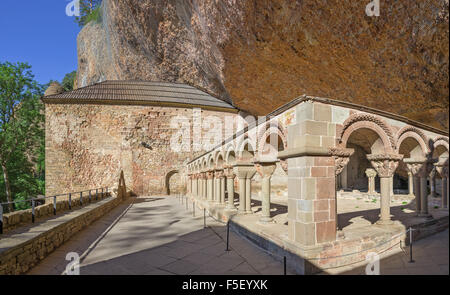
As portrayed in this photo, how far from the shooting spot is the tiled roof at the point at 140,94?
18.7m

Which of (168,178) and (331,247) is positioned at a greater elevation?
(331,247)

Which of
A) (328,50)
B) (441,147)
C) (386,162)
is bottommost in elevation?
(386,162)

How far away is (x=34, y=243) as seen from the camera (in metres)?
4.15

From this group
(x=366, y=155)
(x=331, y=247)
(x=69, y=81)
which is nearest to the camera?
(x=331, y=247)

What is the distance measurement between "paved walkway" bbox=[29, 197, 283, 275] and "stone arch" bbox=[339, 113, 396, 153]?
245cm

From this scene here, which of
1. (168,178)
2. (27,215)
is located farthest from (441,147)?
(168,178)

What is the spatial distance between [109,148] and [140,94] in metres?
4.92

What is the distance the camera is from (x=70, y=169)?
59.2 feet

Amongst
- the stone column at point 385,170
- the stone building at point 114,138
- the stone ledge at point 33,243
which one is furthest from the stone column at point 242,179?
the stone building at point 114,138

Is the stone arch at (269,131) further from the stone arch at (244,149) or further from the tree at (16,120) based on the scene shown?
the tree at (16,120)

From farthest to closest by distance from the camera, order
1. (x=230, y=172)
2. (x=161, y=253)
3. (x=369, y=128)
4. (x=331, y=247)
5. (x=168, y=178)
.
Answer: (x=168, y=178), (x=230, y=172), (x=161, y=253), (x=369, y=128), (x=331, y=247)

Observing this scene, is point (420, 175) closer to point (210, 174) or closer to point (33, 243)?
point (210, 174)
